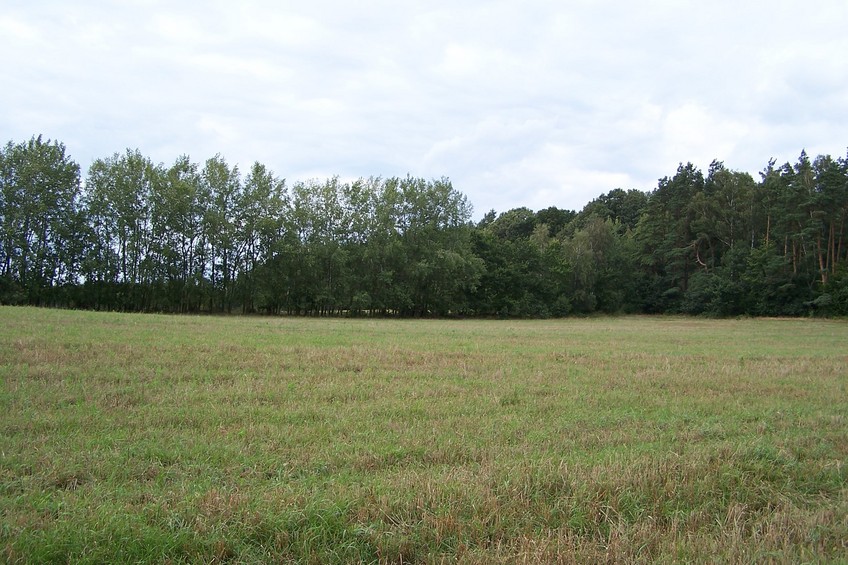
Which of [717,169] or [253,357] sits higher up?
[717,169]

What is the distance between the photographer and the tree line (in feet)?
175

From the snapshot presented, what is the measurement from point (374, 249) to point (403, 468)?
55855 mm

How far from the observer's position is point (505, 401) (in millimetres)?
10273

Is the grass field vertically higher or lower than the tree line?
lower

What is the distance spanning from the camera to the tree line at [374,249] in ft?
175

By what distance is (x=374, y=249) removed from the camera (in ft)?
201

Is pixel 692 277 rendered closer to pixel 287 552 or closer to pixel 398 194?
pixel 398 194

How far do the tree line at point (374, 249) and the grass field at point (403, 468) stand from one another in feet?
156

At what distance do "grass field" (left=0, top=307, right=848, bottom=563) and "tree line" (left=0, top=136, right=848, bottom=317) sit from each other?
156ft

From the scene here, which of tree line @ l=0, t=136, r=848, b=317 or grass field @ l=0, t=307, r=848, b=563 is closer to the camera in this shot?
grass field @ l=0, t=307, r=848, b=563

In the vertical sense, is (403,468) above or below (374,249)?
below

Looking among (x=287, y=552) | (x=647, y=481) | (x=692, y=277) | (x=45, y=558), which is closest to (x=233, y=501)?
(x=287, y=552)

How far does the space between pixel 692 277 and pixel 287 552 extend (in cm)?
7821

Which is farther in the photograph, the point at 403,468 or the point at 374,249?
the point at 374,249
